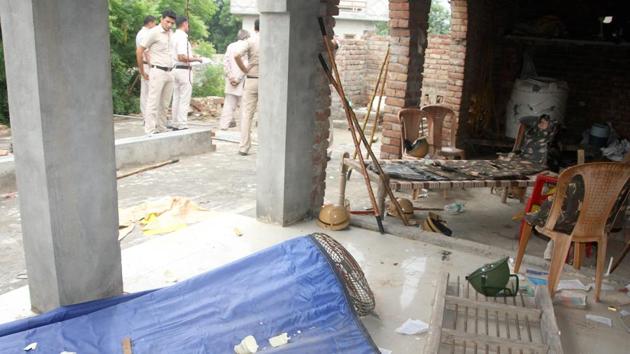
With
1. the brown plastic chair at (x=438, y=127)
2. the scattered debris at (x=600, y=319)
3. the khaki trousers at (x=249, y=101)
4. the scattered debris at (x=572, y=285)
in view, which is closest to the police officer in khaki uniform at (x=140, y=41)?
the khaki trousers at (x=249, y=101)

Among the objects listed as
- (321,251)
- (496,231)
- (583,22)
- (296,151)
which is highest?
(583,22)

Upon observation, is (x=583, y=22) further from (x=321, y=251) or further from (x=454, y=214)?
(x=321, y=251)

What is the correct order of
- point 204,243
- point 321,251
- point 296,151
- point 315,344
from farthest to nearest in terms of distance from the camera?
point 296,151 → point 204,243 → point 321,251 → point 315,344

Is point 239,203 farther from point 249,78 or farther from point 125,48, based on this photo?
point 125,48

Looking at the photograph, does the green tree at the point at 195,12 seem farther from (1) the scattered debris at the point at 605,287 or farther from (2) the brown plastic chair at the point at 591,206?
(1) the scattered debris at the point at 605,287

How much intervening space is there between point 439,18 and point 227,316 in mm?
28222

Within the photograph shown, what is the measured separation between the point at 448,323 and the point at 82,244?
2311mm

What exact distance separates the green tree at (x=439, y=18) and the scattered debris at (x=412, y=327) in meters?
24.2

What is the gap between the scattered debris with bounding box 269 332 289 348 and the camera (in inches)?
122

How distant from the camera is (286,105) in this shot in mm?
4875

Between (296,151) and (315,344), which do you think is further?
(296,151)

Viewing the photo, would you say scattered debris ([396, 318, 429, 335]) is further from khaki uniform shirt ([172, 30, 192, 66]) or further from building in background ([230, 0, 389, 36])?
building in background ([230, 0, 389, 36])

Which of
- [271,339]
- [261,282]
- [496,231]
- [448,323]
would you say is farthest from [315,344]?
[496,231]

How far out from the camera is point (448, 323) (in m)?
3.63
